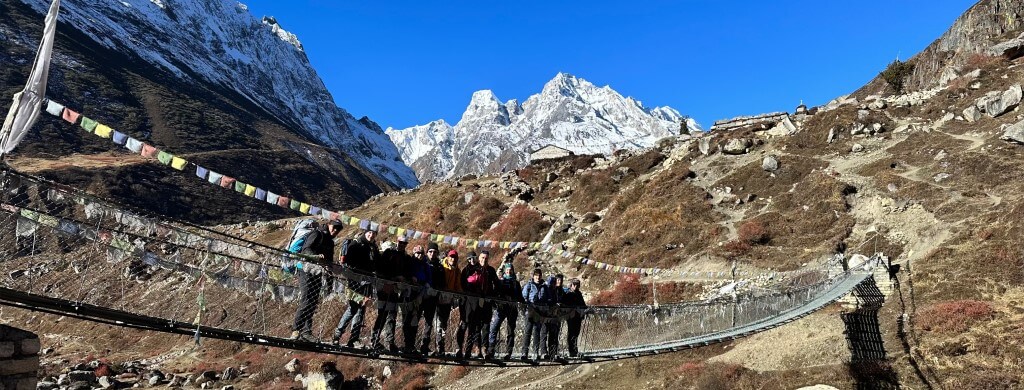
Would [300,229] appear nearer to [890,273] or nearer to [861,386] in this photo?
[861,386]

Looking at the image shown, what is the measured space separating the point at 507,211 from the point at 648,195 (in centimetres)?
873

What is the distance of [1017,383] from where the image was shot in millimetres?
11422

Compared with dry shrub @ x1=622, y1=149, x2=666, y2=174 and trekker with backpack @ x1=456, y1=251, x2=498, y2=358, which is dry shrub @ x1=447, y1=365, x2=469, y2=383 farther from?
dry shrub @ x1=622, y1=149, x2=666, y2=174

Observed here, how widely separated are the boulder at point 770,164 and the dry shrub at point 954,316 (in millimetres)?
16209

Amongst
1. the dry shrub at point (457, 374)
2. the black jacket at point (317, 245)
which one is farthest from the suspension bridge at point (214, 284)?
the dry shrub at point (457, 374)

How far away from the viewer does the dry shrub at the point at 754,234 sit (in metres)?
23.7

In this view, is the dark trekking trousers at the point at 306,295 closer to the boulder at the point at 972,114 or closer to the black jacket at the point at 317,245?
the black jacket at the point at 317,245

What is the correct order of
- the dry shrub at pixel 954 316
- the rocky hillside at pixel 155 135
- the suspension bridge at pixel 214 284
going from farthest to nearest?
the rocky hillside at pixel 155 135 → the dry shrub at pixel 954 316 → the suspension bridge at pixel 214 284

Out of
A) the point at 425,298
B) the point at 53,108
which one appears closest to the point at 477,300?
the point at 425,298

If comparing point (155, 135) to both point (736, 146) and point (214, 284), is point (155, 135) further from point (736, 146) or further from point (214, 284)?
point (214, 284)

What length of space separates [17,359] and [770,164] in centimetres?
3114

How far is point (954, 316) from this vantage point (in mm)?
14164

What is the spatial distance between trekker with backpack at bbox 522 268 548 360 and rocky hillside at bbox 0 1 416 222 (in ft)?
242

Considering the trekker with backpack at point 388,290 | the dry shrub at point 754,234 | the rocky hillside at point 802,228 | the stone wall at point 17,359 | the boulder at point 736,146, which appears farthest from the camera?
the boulder at point 736,146
